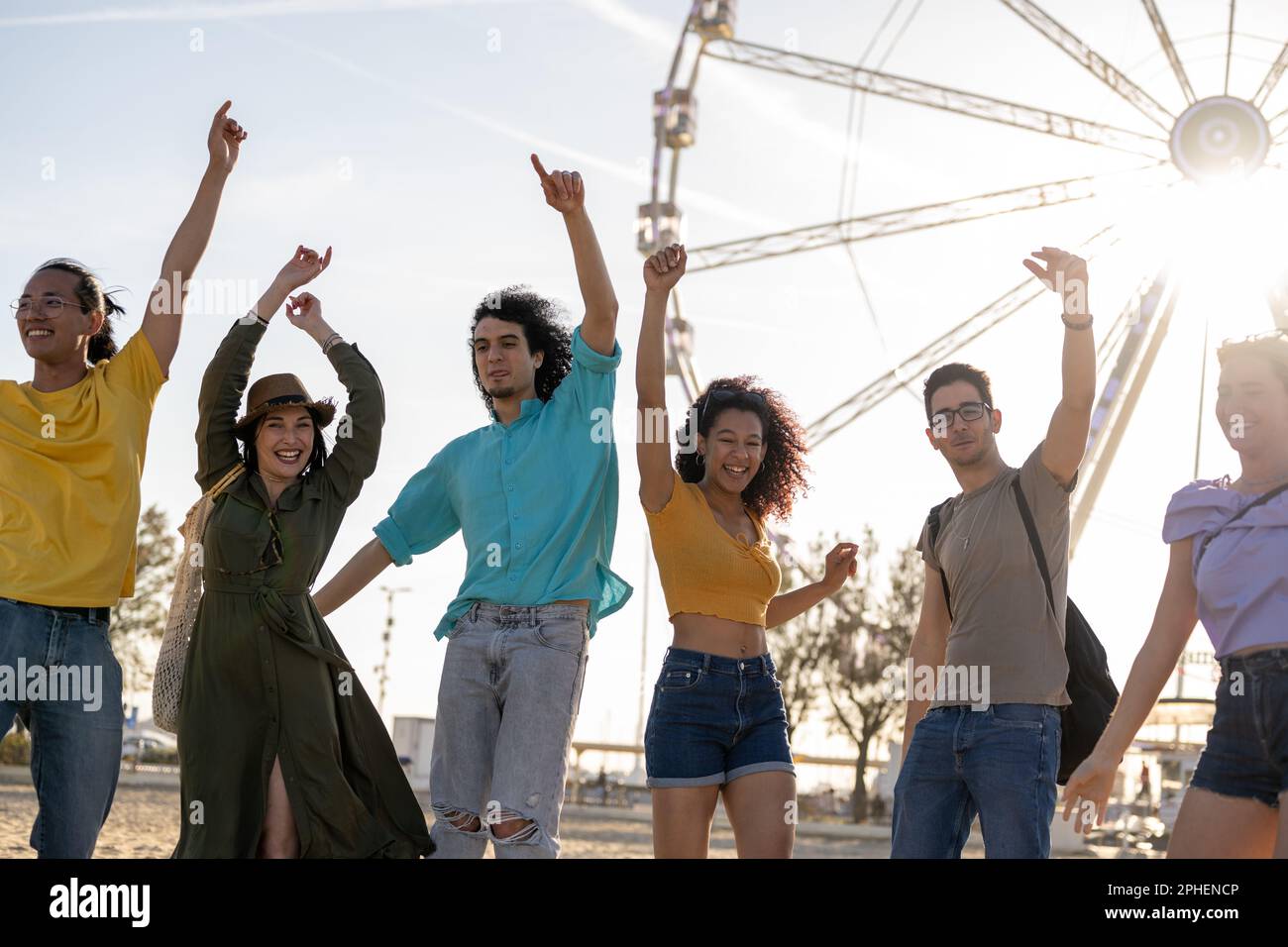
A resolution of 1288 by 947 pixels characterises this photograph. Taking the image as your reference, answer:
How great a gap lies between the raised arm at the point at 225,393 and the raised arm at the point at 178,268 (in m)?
0.24

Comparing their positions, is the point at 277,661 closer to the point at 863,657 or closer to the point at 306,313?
the point at 306,313

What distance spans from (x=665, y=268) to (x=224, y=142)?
1.79 m

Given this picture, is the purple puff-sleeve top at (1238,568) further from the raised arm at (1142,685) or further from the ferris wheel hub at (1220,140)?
the ferris wheel hub at (1220,140)

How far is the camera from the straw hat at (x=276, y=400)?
16.9 feet

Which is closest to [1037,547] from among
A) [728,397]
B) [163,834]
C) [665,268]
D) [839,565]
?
[839,565]

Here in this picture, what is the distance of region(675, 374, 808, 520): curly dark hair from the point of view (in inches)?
230

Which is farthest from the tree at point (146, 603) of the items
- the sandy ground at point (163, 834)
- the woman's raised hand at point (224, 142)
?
the woman's raised hand at point (224, 142)

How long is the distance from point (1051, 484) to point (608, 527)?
5.11 ft

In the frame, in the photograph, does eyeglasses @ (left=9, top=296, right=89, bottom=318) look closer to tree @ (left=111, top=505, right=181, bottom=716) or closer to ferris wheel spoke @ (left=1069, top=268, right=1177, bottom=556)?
ferris wheel spoke @ (left=1069, top=268, right=1177, bottom=556)

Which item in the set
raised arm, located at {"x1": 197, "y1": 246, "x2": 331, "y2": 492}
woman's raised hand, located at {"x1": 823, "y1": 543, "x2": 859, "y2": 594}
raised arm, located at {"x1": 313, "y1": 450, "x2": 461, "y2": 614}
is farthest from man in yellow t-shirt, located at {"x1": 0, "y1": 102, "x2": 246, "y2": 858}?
woman's raised hand, located at {"x1": 823, "y1": 543, "x2": 859, "y2": 594}

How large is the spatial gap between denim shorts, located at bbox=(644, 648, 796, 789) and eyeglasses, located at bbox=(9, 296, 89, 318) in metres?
2.54

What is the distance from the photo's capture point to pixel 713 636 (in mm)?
5398

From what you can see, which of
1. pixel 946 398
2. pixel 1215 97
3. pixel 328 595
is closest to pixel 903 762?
pixel 946 398
